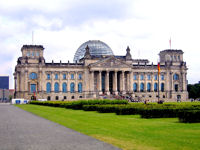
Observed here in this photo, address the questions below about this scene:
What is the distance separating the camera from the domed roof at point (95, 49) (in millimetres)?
145875

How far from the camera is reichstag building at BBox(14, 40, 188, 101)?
414 ft

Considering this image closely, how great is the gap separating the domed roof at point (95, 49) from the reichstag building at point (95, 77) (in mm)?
5491

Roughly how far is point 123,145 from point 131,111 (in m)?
25.4

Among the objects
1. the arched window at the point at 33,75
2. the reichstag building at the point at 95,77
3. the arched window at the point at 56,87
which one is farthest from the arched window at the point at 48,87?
the arched window at the point at 33,75

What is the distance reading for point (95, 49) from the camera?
146500 mm

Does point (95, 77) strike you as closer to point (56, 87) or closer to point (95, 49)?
point (56, 87)

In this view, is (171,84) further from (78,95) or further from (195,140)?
(195,140)

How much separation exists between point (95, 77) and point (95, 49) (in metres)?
18.8

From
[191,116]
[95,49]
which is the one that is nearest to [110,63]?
[95,49]

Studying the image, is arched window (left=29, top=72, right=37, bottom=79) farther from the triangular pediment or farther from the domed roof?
the domed roof

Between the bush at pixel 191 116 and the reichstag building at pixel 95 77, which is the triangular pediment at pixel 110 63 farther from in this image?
the bush at pixel 191 116

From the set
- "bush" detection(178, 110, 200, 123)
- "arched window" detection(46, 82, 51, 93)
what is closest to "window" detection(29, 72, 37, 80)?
"arched window" detection(46, 82, 51, 93)

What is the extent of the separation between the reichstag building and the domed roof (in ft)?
18.0

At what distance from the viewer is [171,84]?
140125mm
